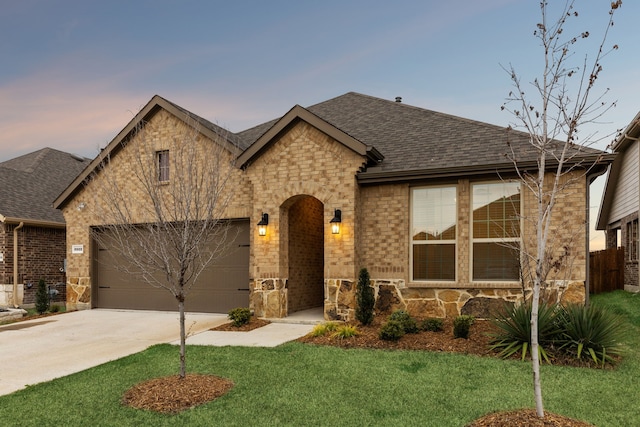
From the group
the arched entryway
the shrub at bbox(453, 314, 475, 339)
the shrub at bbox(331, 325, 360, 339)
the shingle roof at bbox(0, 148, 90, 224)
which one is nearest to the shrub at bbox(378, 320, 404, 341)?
the shrub at bbox(331, 325, 360, 339)

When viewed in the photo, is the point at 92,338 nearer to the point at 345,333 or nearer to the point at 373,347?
the point at 345,333

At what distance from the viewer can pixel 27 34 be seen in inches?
602

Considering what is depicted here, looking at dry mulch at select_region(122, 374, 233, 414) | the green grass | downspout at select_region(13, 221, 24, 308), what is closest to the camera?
the green grass

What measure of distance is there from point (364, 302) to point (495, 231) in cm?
350

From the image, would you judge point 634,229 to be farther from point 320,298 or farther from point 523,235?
point 320,298

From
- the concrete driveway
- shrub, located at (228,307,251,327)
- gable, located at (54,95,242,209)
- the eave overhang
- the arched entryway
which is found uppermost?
gable, located at (54,95,242,209)

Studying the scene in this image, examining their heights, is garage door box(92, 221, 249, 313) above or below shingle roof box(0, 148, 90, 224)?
below

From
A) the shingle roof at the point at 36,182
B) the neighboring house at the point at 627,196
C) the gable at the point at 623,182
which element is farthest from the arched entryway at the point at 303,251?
the shingle roof at the point at 36,182

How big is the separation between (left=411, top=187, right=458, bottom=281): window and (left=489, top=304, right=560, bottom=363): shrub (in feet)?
8.99

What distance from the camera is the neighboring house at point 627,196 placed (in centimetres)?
1571

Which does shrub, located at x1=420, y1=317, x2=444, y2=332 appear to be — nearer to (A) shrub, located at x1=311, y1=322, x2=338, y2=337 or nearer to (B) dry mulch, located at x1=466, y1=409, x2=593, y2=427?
(A) shrub, located at x1=311, y1=322, x2=338, y2=337

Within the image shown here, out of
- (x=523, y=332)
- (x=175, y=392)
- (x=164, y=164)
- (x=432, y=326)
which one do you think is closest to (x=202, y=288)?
(x=164, y=164)

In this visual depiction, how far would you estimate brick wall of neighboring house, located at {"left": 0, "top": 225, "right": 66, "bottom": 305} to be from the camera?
1586 centimetres

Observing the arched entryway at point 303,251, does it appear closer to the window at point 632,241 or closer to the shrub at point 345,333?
the shrub at point 345,333
